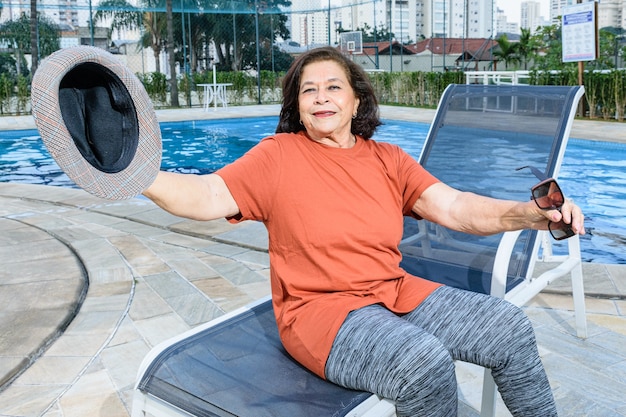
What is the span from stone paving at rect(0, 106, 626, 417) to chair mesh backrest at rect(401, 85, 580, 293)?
381 mm

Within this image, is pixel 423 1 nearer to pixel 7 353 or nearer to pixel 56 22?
pixel 56 22

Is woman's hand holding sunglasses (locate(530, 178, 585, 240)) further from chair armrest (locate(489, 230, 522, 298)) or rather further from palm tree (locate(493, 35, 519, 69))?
palm tree (locate(493, 35, 519, 69))

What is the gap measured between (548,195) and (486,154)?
1.20 m

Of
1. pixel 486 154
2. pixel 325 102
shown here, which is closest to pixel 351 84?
pixel 325 102

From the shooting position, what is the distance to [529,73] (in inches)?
456

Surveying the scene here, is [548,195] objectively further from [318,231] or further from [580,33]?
[580,33]

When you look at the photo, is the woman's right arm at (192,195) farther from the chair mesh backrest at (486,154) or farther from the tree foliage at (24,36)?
the tree foliage at (24,36)

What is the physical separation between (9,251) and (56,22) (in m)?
15.9

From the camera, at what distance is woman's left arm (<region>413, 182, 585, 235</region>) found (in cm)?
158

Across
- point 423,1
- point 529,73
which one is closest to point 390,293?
point 529,73

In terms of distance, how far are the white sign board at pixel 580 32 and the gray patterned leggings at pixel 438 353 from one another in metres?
8.73

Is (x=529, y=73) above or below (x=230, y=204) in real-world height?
above

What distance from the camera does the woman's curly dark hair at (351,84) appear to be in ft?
5.74

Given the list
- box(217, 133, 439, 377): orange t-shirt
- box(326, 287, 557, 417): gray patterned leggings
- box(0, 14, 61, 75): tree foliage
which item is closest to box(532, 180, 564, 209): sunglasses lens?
box(326, 287, 557, 417): gray patterned leggings
